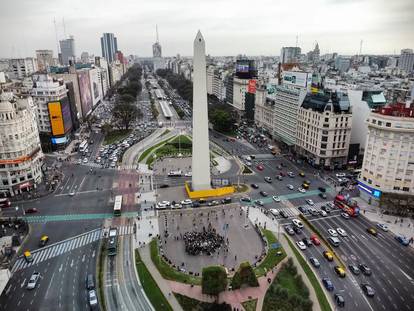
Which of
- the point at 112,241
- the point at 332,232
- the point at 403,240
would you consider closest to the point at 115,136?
the point at 112,241

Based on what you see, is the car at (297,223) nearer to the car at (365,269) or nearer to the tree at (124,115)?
the car at (365,269)

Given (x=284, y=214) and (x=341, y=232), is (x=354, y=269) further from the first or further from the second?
(x=284, y=214)

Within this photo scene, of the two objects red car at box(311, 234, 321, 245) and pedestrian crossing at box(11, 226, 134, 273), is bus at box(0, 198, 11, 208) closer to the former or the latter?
pedestrian crossing at box(11, 226, 134, 273)

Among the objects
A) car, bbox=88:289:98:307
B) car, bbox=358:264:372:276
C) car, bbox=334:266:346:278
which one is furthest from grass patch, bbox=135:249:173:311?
car, bbox=358:264:372:276

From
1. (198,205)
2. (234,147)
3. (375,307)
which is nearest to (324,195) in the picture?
(198,205)

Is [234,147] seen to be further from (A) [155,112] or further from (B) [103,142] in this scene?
(A) [155,112]

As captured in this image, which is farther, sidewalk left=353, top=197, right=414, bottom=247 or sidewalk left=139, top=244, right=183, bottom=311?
sidewalk left=353, top=197, right=414, bottom=247

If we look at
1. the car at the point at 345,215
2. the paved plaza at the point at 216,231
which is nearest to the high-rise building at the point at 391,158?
the car at the point at 345,215
